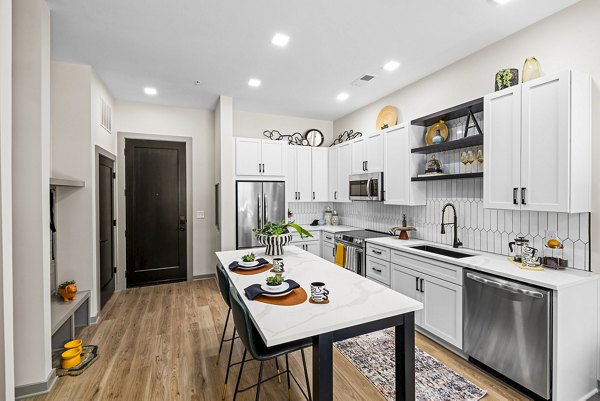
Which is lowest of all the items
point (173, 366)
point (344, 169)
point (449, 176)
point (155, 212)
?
point (173, 366)

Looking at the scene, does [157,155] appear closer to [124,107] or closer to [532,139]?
[124,107]

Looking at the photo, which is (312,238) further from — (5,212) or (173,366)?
(5,212)

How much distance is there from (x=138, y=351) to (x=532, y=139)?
13.2 feet

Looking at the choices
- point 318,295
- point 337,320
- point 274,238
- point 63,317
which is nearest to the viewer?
point 337,320

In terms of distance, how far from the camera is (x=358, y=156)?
455 cm

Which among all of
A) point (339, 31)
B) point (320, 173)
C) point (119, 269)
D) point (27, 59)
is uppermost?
point (339, 31)

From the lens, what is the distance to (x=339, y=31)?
2.65m

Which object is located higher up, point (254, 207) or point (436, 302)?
point (254, 207)

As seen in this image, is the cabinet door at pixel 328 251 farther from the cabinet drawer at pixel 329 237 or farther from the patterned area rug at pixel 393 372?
the patterned area rug at pixel 393 372

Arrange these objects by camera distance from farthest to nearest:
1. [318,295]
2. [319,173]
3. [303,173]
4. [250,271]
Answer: [319,173] → [303,173] → [250,271] → [318,295]

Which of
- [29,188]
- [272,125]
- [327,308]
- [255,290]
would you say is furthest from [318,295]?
[272,125]

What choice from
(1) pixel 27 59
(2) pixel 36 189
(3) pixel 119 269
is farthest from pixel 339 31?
(3) pixel 119 269

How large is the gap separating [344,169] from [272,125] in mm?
1631

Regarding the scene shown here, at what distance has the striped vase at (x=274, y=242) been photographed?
9.37 feet
